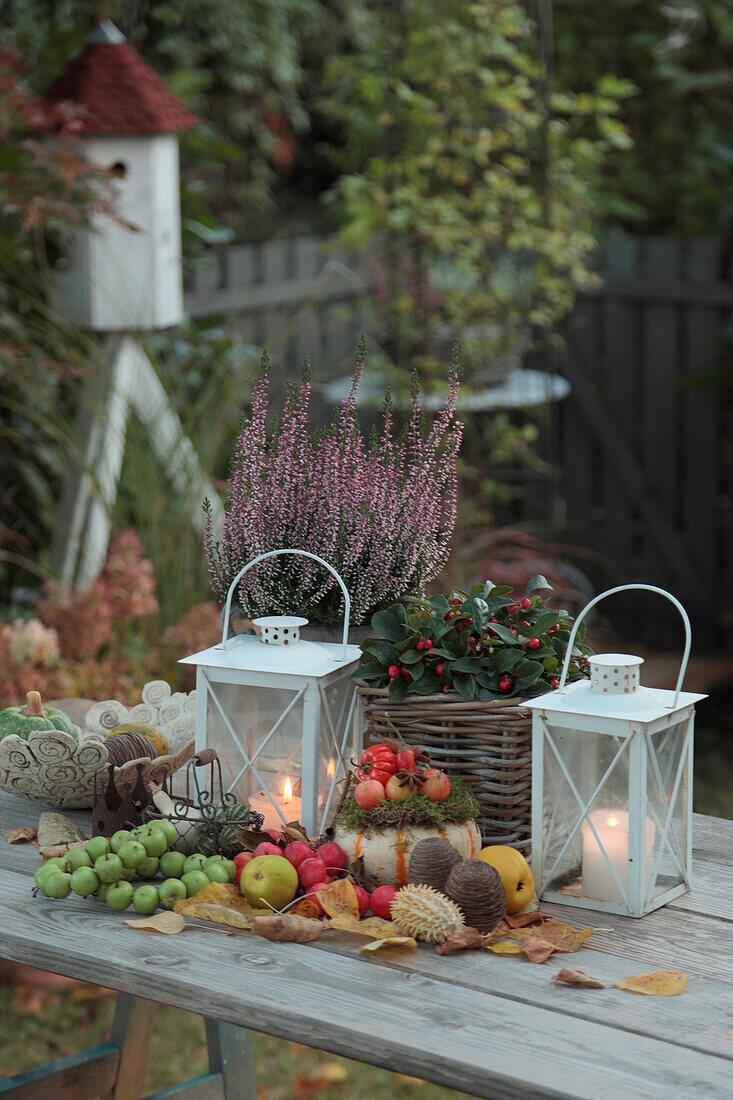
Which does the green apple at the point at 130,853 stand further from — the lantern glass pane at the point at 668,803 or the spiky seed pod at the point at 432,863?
the lantern glass pane at the point at 668,803

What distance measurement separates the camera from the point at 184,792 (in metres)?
1.58

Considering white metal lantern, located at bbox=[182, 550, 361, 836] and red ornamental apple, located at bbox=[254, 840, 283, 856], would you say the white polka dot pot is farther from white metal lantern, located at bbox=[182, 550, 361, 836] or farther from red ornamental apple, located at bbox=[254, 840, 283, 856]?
red ornamental apple, located at bbox=[254, 840, 283, 856]

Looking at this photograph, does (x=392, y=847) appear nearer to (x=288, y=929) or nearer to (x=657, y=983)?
(x=288, y=929)

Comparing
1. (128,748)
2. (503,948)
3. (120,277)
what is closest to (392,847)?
(503,948)

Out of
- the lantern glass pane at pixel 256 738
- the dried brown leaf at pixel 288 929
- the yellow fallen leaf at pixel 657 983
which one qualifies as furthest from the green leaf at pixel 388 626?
the yellow fallen leaf at pixel 657 983

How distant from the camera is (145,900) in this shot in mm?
1224

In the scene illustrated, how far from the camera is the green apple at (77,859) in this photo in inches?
49.7

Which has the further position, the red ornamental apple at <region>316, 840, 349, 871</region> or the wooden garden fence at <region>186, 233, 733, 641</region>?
A: the wooden garden fence at <region>186, 233, 733, 641</region>

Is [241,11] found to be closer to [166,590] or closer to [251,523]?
[166,590]

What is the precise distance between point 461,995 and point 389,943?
0.11m

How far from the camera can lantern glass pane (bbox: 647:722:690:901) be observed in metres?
1.23

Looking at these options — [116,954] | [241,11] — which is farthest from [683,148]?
[116,954]

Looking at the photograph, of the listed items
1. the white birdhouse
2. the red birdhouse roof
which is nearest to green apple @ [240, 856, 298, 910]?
the white birdhouse

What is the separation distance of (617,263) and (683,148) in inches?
34.3
